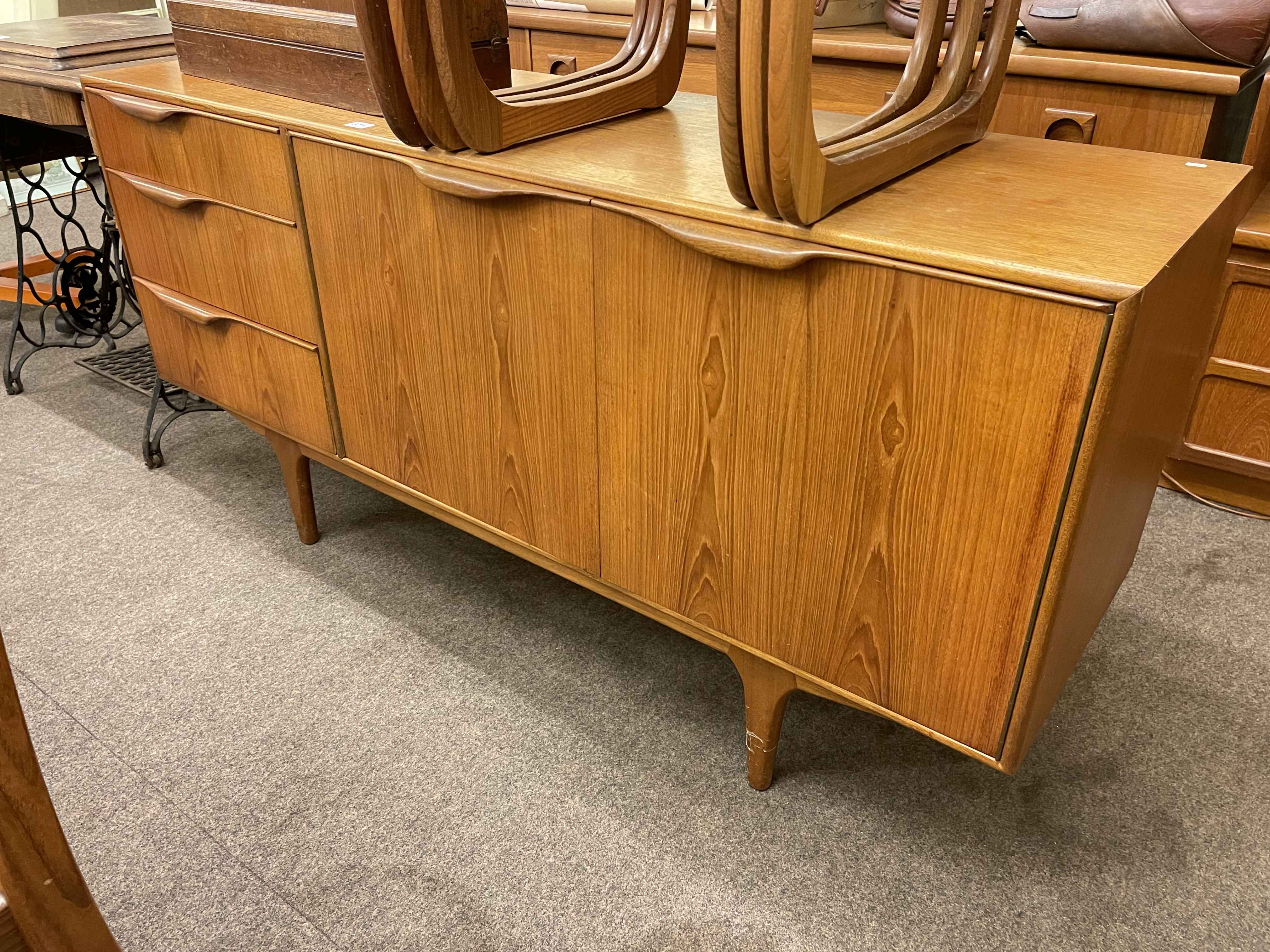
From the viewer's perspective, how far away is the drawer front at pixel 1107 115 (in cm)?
165

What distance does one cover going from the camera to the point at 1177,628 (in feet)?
5.50

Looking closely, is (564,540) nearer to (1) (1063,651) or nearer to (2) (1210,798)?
(1) (1063,651)

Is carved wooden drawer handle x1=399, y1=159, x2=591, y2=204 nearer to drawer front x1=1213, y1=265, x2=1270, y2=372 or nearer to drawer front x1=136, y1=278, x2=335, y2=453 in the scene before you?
drawer front x1=136, y1=278, x2=335, y2=453

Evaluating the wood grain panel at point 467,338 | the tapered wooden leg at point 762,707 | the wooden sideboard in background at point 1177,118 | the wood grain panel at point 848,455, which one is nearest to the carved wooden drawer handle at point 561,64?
the wooden sideboard in background at point 1177,118

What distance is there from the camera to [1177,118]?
5.44 ft

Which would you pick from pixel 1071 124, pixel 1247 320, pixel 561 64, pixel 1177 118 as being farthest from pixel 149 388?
pixel 1247 320

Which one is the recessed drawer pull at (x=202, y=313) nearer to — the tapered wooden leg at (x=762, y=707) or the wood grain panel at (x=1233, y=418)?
the tapered wooden leg at (x=762, y=707)

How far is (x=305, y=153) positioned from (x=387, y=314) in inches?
10.2

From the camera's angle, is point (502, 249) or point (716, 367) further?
point (502, 249)

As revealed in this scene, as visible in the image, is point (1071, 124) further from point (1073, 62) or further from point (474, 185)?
point (474, 185)

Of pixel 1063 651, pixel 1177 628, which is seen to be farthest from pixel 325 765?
pixel 1177 628

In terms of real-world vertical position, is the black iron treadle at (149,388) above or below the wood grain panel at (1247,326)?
below

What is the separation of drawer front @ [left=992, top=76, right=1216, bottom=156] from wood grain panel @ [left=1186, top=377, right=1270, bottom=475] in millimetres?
488

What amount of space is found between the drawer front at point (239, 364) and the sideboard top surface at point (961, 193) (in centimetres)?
39
